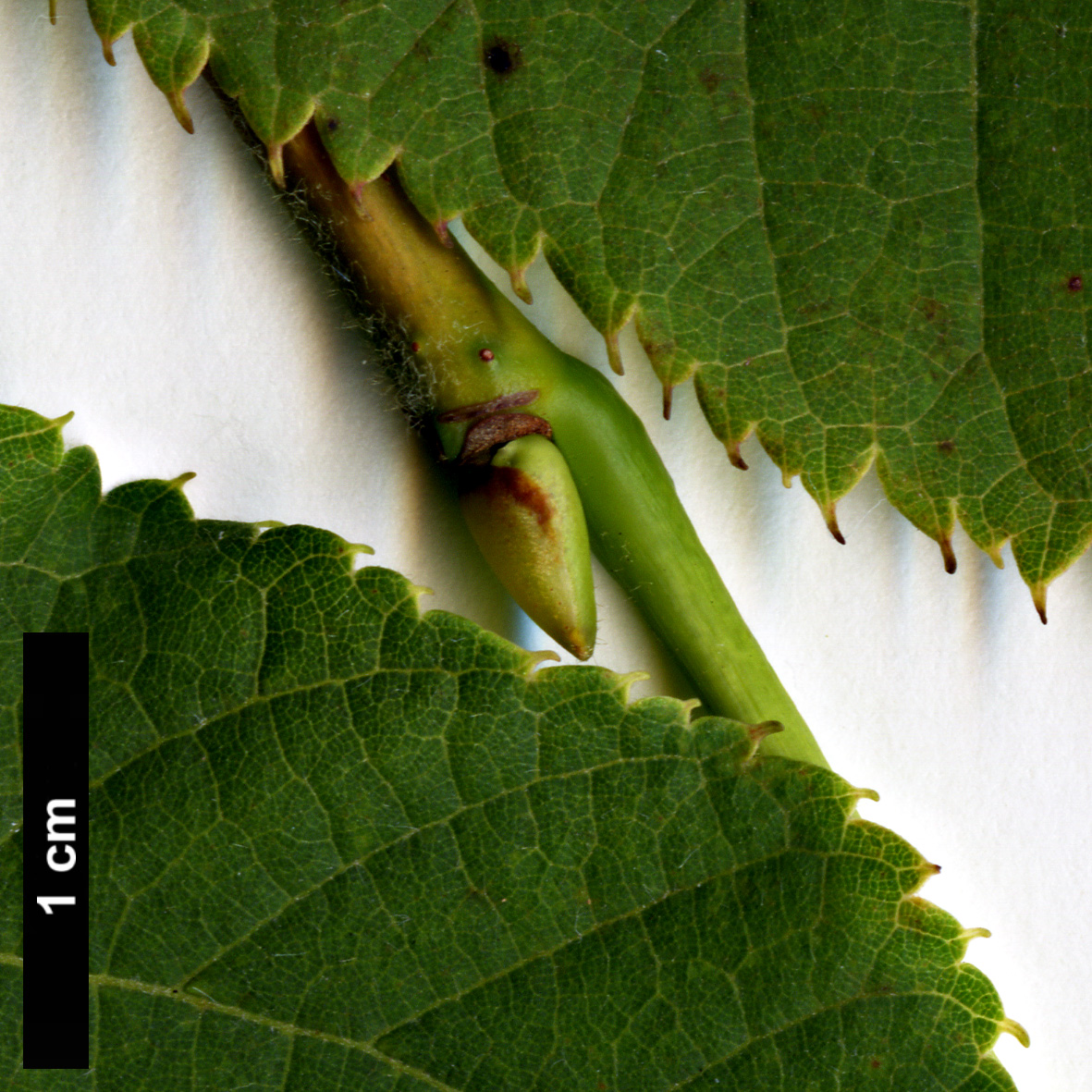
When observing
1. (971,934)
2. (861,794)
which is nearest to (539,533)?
(861,794)

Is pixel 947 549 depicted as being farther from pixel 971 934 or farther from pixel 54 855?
pixel 54 855

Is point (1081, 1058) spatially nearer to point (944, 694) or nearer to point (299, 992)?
point (944, 694)

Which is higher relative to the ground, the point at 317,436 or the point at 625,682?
the point at 317,436

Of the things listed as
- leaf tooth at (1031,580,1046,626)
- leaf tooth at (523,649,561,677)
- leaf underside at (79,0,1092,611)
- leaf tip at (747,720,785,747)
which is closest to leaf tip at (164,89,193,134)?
leaf underside at (79,0,1092,611)

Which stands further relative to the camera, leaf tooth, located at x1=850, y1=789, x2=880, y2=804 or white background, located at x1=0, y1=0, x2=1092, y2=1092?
Result: white background, located at x1=0, y1=0, x2=1092, y2=1092

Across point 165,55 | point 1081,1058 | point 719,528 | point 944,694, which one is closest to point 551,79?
point 165,55

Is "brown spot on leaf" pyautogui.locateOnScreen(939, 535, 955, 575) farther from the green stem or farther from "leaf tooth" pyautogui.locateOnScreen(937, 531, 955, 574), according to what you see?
the green stem

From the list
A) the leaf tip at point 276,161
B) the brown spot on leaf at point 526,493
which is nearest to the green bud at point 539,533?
the brown spot on leaf at point 526,493
